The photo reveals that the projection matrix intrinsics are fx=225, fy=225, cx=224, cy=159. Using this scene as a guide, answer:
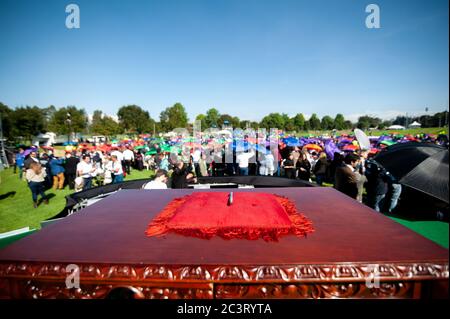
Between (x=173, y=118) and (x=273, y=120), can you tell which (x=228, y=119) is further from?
(x=173, y=118)

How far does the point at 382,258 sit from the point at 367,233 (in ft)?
0.90

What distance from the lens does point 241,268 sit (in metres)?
1.17

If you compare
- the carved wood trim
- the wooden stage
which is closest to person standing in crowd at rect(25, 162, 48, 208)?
the wooden stage

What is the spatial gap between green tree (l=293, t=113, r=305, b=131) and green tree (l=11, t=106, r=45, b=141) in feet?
237

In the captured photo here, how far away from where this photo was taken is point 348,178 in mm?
4395

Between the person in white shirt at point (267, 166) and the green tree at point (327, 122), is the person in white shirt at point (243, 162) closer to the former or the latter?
the person in white shirt at point (267, 166)

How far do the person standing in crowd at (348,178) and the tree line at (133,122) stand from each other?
2258 cm

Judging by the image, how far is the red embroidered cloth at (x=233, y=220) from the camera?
4.82ft

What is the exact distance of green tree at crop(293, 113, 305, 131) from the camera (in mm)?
81375

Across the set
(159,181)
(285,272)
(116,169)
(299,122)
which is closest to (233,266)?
(285,272)

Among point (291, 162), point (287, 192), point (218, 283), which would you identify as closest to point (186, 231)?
point (218, 283)

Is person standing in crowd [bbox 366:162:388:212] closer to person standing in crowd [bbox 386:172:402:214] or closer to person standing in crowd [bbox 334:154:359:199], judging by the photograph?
person standing in crowd [bbox 386:172:402:214]

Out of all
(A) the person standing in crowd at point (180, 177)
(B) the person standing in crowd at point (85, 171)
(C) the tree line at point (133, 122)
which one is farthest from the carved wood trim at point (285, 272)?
(C) the tree line at point (133, 122)

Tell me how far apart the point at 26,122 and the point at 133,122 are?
2480 cm
